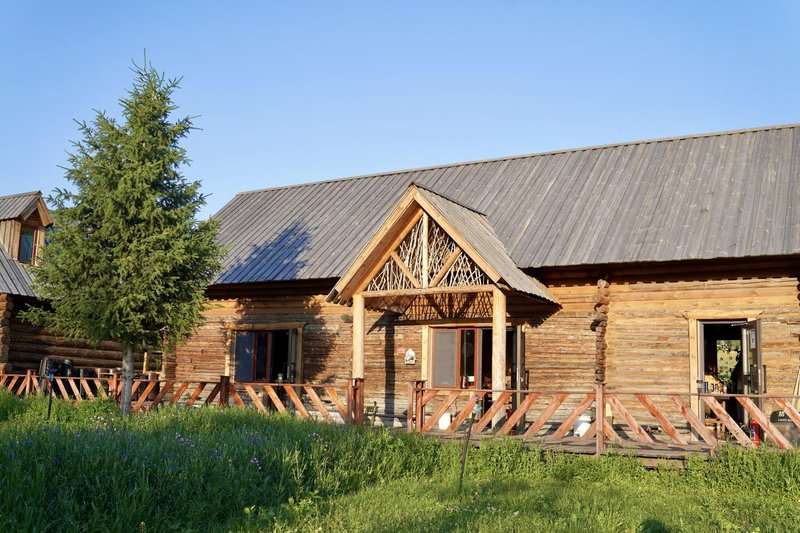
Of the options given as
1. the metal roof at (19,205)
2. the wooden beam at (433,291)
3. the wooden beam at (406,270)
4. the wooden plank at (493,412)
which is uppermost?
the metal roof at (19,205)

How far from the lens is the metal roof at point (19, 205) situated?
2459cm

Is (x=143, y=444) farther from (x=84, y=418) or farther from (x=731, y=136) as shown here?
(x=731, y=136)

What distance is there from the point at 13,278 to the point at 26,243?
7.42ft

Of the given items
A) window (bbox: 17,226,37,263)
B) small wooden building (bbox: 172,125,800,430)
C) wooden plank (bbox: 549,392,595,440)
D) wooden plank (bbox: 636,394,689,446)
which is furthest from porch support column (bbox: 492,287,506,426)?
window (bbox: 17,226,37,263)

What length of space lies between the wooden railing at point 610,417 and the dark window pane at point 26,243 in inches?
562

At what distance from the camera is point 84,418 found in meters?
16.3

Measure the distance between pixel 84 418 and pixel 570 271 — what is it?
1028cm

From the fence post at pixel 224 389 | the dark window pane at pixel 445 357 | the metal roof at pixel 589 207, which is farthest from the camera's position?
the dark window pane at pixel 445 357

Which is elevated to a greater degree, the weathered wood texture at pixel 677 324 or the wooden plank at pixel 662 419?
the weathered wood texture at pixel 677 324

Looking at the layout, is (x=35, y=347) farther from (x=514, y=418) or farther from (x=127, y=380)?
(x=514, y=418)

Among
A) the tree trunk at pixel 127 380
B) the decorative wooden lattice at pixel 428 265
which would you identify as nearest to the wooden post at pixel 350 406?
the decorative wooden lattice at pixel 428 265

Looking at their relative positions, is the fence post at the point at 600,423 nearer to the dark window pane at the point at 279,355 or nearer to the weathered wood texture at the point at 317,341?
the weathered wood texture at the point at 317,341

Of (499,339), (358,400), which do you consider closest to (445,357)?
(499,339)

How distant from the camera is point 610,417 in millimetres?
15703
